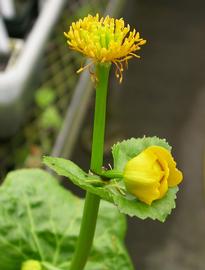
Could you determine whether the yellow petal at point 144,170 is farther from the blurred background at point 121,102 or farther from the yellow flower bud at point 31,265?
the blurred background at point 121,102

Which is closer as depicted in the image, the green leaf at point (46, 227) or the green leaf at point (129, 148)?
the green leaf at point (129, 148)

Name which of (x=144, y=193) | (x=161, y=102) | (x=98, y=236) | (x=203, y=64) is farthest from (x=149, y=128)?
(x=144, y=193)

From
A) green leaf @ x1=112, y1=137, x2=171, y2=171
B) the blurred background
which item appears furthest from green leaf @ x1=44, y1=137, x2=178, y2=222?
the blurred background

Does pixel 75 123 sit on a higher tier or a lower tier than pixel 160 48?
lower

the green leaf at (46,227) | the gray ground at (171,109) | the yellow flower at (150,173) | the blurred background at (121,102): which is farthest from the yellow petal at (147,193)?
the gray ground at (171,109)

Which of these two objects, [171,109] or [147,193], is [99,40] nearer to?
[147,193]

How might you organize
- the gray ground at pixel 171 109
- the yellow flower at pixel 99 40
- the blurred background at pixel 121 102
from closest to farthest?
the yellow flower at pixel 99 40, the blurred background at pixel 121 102, the gray ground at pixel 171 109

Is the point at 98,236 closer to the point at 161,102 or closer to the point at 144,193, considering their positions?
the point at 144,193
